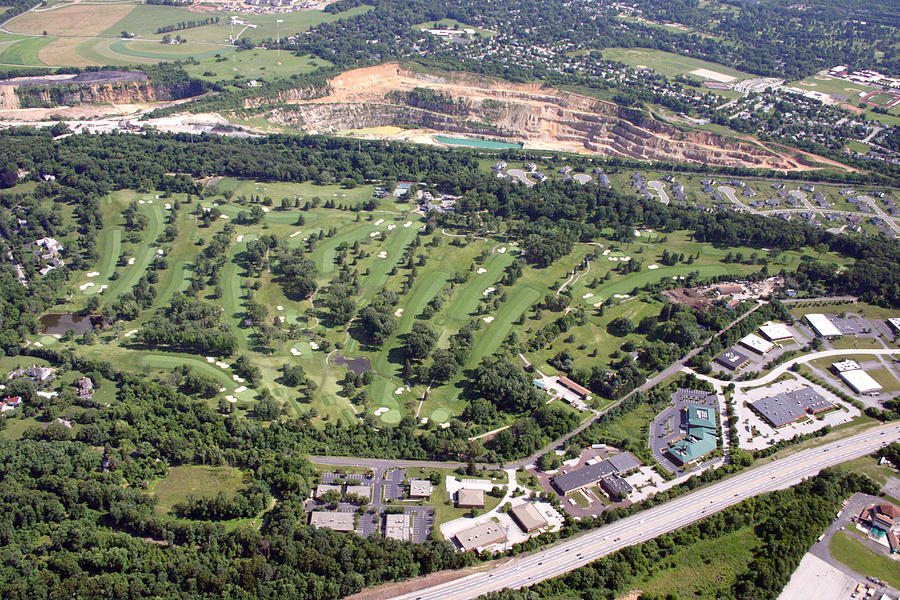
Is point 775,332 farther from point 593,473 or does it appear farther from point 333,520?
point 333,520

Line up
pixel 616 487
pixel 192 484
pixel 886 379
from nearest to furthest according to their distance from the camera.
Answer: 1. pixel 192 484
2. pixel 616 487
3. pixel 886 379

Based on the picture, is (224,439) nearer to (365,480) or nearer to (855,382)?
(365,480)

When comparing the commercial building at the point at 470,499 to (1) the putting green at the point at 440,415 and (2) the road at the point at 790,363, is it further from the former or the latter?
(2) the road at the point at 790,363

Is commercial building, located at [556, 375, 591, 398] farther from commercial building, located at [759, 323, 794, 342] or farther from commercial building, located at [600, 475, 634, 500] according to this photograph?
commercial building, located at [759, 323, 794, 342]

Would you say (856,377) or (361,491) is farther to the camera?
(856,377)

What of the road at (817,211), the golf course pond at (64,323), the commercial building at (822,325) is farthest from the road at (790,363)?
the golf course pond at (64,323)

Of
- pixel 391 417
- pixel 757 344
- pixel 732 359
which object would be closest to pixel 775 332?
pixel 757 344

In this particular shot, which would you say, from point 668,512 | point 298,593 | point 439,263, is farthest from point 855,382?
point 298,593
